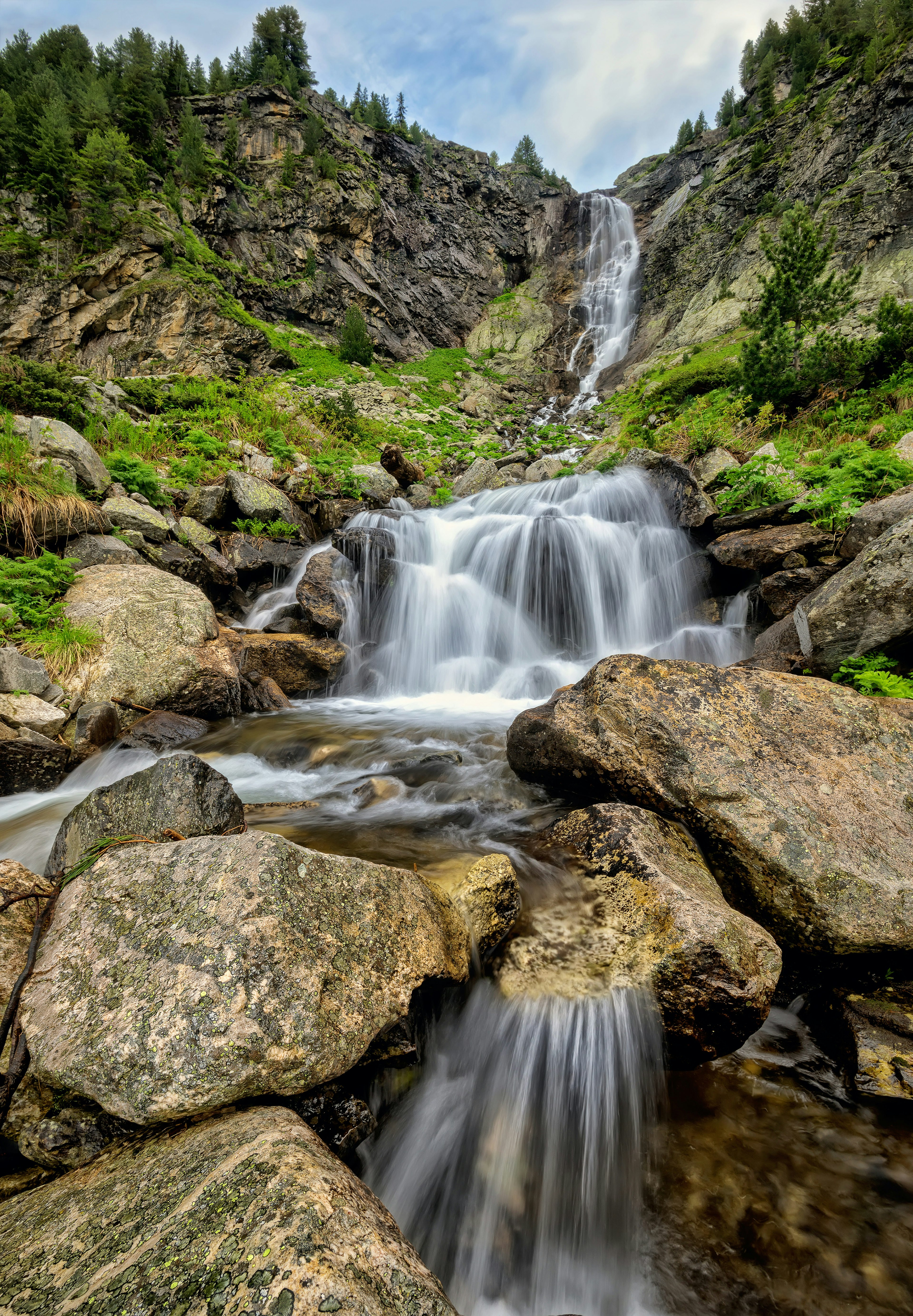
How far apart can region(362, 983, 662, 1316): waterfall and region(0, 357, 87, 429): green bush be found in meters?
12.1

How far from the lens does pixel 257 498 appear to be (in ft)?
36.9

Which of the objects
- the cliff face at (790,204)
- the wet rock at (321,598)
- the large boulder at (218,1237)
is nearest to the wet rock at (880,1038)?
the large boulder at (218,1237)

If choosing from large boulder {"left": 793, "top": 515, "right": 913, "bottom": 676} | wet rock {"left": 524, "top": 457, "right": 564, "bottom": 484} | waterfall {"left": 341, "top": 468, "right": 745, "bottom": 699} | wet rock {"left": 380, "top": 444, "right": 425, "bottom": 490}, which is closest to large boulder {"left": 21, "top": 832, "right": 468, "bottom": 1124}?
large boulder {"left": 793, "top": 515, "right": 913, "bottom": 676}

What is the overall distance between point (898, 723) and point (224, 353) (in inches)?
979

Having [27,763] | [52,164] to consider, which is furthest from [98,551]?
[52,164]

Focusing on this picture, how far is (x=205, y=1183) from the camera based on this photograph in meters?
1.44

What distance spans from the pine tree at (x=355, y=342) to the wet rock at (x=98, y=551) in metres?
25.2

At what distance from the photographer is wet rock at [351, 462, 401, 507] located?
14016mm

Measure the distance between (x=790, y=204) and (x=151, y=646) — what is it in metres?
38.0

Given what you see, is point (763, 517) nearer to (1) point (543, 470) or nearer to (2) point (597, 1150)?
(2) point (597, 1150)

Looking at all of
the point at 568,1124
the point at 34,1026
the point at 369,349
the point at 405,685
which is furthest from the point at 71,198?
the point at 568,1124

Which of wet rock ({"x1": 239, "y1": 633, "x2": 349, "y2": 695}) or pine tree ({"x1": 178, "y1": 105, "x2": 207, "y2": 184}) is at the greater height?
pine tree ({"x1": 178, "y1": 105, "x2": 207, "y2": 184})

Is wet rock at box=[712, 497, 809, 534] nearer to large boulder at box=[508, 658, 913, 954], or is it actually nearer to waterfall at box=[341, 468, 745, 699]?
waterfall at box=[341, 468, 745, 699]

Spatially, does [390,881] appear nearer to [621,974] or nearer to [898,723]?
[621,974]
